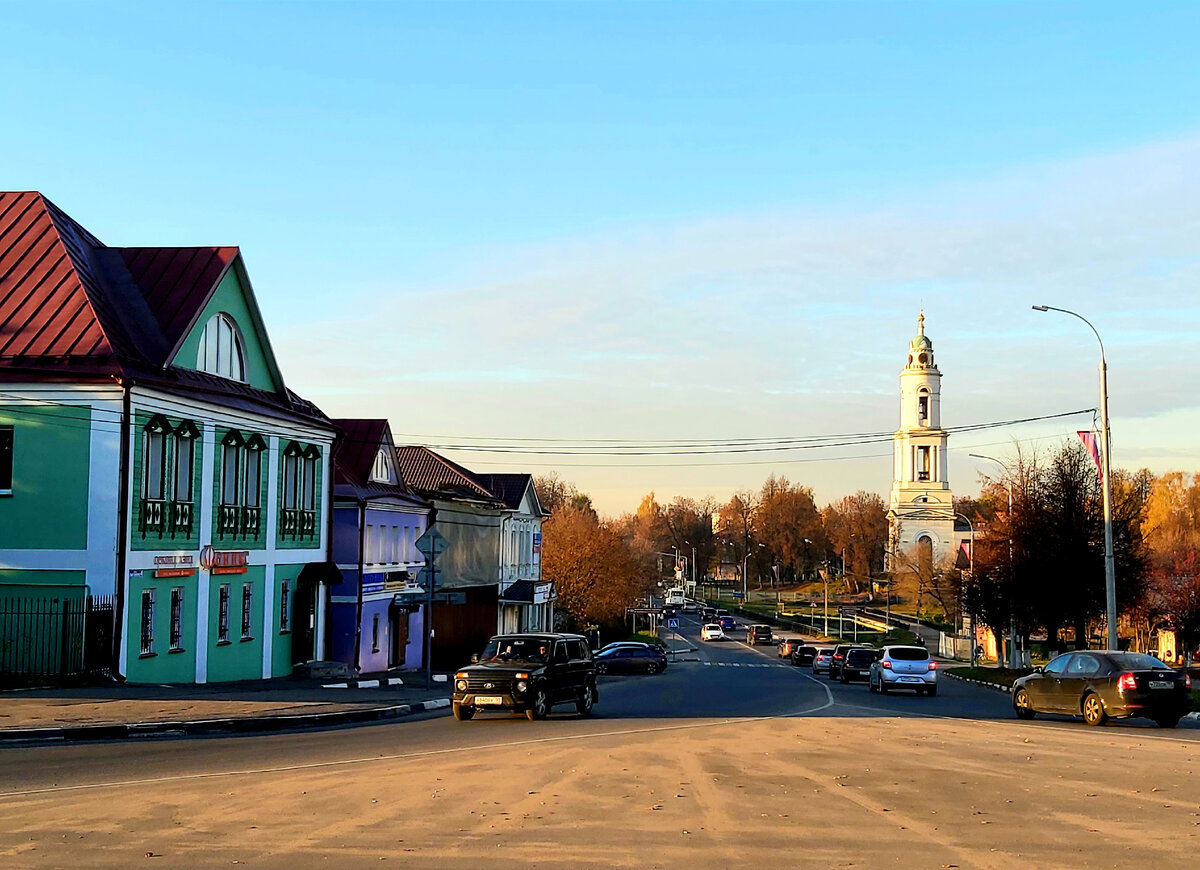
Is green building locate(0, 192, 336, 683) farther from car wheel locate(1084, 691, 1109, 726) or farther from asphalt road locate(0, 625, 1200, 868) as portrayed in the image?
car wheel locate(1084, 691, 1109, 726)

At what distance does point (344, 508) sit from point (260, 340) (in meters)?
9.16

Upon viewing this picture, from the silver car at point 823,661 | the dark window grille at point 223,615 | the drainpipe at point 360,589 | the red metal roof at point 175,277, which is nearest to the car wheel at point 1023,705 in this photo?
the dark window grille at point 223,615

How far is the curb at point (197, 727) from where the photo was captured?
56.5 ft

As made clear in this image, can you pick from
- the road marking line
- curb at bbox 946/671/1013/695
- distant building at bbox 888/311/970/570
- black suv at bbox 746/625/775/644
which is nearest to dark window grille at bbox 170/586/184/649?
the road marking line

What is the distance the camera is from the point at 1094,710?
2328 cm

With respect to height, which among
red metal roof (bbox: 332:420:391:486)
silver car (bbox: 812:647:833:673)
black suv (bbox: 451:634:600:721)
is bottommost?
silver car (bbox: 812:647:833:673)

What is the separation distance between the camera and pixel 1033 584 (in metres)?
45.5

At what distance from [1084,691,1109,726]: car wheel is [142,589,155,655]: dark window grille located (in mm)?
19885

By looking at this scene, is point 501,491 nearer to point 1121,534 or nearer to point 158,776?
point 1121,534

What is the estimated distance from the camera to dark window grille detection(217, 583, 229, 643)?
105 feet

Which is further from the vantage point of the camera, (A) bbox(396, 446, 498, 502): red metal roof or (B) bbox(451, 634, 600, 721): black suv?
(A) bbox(396, 446, 498, 502): red metal roof

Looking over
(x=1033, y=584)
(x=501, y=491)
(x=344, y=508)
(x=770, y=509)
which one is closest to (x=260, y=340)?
(x=344, y=508)

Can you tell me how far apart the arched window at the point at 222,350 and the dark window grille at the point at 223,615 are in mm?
5654

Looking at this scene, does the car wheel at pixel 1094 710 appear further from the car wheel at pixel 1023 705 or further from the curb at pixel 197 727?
the curb at pixel 197 727
